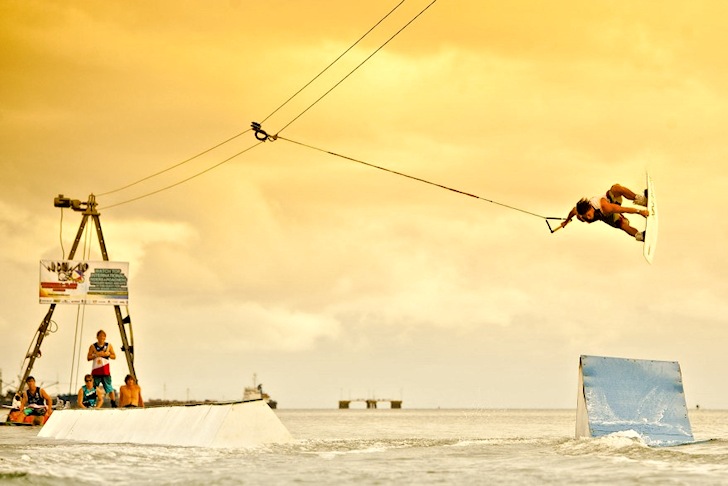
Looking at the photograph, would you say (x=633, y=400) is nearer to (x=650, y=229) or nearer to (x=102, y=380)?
(x=650, y=229)

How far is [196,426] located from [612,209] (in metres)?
11.0

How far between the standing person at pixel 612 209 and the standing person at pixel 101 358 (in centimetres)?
1619

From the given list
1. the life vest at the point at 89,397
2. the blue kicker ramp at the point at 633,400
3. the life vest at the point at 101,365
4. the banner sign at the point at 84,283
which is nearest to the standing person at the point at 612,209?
the blue kicker ramp at the point at 633,400

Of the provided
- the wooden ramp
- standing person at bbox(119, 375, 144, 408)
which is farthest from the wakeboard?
standing person at bbox(119, 375, 144, 408)

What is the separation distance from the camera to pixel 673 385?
2552cm

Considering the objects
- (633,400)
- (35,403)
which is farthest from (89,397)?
(633,400)

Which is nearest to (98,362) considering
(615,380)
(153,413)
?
(153,413)

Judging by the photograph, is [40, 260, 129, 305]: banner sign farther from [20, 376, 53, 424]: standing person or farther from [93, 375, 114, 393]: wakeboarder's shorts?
[93, 375, 114, 393]: wakeboarder's shorts

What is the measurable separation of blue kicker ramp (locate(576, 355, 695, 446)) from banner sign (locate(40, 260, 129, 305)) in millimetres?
23388

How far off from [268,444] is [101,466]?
5.30 m

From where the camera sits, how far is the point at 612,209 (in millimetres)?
22469

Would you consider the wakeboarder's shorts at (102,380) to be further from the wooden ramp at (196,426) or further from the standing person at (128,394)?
the wooden ramp at (196,426)

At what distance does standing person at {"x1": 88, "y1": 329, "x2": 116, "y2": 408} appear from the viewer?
32062 millimetres

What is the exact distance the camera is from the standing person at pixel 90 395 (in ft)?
110
